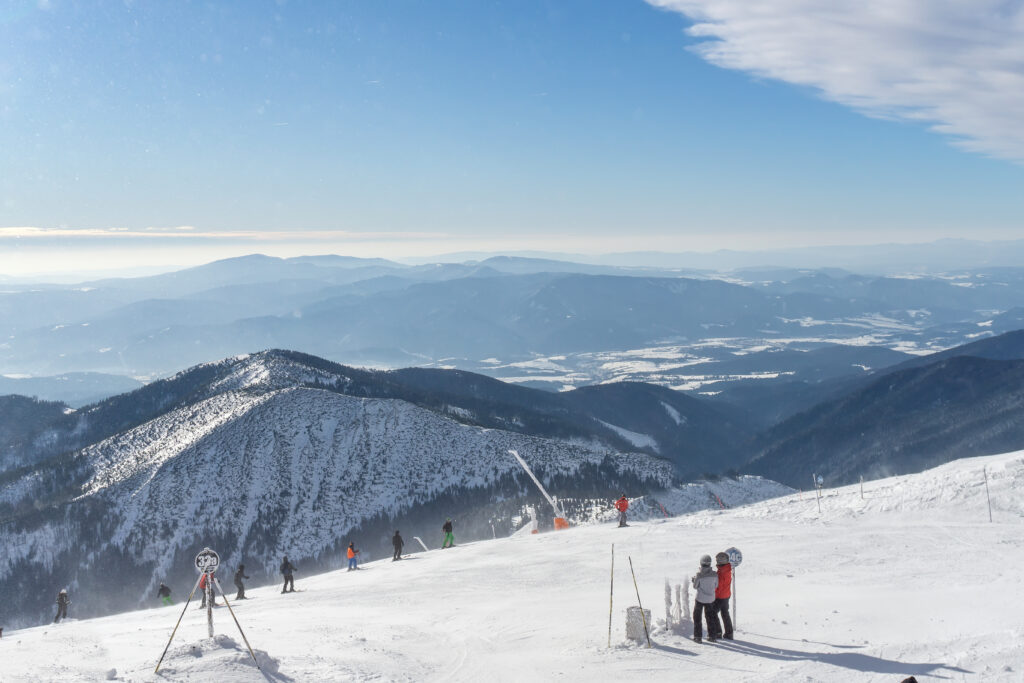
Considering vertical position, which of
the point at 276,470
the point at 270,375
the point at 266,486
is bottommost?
the point at 266,486

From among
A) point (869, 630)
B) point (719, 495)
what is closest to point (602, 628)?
point (869, 630)

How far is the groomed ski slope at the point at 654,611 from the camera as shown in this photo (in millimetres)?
14430

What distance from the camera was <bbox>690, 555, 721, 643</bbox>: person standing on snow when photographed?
15.5 m

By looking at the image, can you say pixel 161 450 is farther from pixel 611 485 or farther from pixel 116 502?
pixel 611 485

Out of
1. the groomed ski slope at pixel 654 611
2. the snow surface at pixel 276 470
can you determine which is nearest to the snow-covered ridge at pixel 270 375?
the snow surface at pixel 276 470

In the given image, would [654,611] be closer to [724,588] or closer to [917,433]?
[724,588]

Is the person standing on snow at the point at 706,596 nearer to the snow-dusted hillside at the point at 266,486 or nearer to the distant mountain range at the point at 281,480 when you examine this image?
the distant mountain range at the point at 281,480

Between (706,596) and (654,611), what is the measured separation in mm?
5079

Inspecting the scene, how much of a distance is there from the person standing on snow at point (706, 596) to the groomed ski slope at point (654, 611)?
1.11 feet

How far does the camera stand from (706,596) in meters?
15.7

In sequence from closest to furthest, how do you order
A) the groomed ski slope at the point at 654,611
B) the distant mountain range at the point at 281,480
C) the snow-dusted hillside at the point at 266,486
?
the groomed ski slope at the point at 654,611 < the distant mountain range at the point at 281,480 < the snow-dusted hillside at the point at 266,486

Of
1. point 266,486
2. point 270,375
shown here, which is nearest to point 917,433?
point 266,486

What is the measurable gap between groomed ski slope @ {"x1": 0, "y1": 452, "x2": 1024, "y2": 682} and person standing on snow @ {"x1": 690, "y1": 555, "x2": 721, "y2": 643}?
34 centimetres

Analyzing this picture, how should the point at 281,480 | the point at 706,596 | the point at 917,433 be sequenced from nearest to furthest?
the point at 706,596 < the point at 281,480 < the point at 917,433
